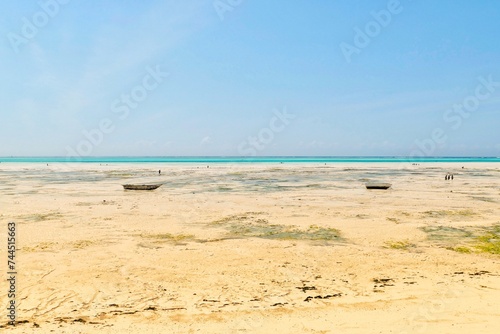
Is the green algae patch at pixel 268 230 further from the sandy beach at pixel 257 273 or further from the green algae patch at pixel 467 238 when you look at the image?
the green algae patch at pixel 467 238

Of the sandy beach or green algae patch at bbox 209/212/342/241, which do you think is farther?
green algae patch at bbox 209/212/342/241

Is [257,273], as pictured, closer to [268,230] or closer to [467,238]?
[268,230]

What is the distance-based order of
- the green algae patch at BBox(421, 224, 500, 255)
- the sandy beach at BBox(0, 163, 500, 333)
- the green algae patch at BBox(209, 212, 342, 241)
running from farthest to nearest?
the green algae patch at BBox(209, 212, 342, 241), the green algae patch at BBox(421, 224, 500, 255), the sandy beach at BBox(0, 163, 500, 333)

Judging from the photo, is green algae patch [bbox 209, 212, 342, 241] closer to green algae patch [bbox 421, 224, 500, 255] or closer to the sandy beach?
the sandy beach

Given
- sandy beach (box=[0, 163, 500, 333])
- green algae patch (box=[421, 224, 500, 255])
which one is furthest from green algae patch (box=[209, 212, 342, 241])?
green algae patch (box=[421, 224, 500, 255])

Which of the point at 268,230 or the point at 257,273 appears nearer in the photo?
the point at 257,273

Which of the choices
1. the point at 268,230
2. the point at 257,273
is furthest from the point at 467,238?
the point at 257,273

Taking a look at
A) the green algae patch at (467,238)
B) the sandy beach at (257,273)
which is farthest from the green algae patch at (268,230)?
the green algae patch at (467,238)

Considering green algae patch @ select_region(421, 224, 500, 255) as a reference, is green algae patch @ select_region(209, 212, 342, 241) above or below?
below

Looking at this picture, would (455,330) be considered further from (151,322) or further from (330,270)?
(151,322)

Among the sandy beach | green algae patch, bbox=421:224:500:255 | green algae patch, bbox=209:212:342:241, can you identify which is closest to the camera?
the sandy beach

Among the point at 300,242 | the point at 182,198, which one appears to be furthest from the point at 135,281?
the point at 182,198

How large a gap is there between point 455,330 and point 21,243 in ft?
45.4

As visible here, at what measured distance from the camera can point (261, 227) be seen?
646 inches
